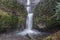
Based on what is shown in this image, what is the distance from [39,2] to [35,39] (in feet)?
11.4

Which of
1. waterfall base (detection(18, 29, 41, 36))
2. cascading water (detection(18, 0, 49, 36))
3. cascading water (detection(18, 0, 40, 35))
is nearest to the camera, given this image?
waterfall base (detection(18, 29, 41, 36))

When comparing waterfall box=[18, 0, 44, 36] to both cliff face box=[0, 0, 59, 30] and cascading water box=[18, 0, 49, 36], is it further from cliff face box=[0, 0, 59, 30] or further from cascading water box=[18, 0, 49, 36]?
cliff face box=[0, 0, 59, 30]

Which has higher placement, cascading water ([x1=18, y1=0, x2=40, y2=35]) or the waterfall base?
cascading water ([x1=18, y1=0, x2=40, y2=35])

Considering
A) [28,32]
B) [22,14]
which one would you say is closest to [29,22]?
[22,14]

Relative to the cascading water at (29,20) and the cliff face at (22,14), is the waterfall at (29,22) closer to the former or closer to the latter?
the cascading water at (29,20)

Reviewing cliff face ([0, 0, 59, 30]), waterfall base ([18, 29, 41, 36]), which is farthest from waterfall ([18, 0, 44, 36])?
cliff face ([0, 0, 59, 30])

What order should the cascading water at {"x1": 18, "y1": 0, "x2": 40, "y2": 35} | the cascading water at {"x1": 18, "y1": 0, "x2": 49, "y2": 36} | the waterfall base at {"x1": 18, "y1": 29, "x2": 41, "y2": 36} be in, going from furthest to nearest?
the cascading water at {"x1": 18, "y1": 0, "x2": 40, "y2": 35}
the cascading water at {"x1": 18, "y1": 0, "x2": 49, "y2": 36}
the waterfall base at {"x1": 18, "y1": 29, "x2": 41, "y2": 36}

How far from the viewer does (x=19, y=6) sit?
1312 centimetres

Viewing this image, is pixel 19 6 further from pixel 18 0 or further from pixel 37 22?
pixel 37 22

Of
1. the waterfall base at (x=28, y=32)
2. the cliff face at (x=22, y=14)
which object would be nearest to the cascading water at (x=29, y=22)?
the waterfall base at (x=28, y=32)

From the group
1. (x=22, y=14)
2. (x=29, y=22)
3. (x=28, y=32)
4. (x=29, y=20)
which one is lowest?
(x=28, y=32)

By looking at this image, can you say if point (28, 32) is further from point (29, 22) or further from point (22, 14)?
point (22, 14)

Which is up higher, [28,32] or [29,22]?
[29,22]

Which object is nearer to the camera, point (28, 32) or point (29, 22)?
point (28, 32)
